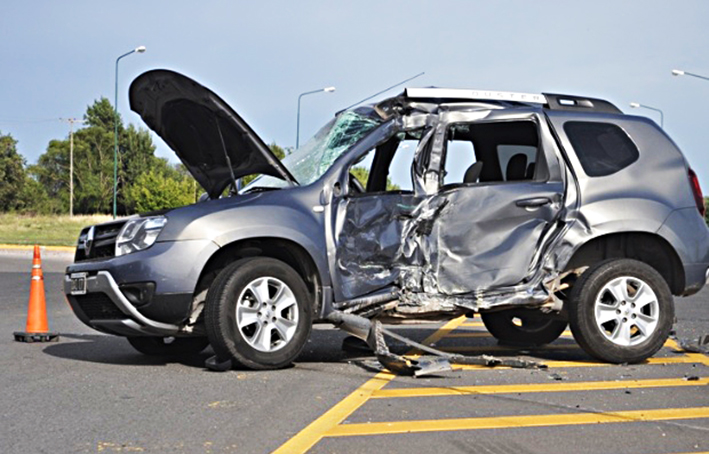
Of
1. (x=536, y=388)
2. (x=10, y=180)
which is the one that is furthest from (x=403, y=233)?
(x=10, y=180)

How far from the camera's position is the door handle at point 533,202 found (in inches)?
311

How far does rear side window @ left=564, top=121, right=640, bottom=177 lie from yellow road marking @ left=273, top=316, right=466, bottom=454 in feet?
7.88

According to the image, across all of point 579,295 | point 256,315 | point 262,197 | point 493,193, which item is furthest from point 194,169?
point 579,295

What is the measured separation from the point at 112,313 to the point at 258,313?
1.06m

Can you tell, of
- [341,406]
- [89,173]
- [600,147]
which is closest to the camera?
[341,406]

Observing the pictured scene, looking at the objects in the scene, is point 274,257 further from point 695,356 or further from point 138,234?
point 695,356

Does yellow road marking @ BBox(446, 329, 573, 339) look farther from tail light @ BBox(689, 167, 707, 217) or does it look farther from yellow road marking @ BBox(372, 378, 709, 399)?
yellow road marking @ BBox(372, 378, 709, 399)

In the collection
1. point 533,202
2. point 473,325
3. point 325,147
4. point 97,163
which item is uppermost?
point 97,163

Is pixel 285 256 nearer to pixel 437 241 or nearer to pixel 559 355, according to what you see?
pixel 437 241

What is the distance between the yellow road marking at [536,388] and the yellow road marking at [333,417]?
12cm

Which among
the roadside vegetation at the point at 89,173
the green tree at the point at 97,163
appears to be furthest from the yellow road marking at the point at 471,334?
the green tree at the point at 97,163

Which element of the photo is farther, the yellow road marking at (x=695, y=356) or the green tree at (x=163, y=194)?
the green tree at (x=163, y=194)

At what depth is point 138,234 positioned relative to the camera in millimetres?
7316

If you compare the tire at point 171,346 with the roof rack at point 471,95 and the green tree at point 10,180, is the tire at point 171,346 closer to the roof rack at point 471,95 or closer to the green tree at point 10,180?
the roof rack at point 471,95
